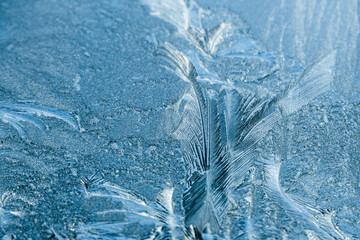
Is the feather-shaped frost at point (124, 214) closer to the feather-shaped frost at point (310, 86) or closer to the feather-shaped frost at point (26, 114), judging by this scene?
the feather-shaped frost at point (26, 114)

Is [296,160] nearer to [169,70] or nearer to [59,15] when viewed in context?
[169,70]

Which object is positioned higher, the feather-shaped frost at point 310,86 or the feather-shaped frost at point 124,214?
the feather-shaped frost at point 310,86

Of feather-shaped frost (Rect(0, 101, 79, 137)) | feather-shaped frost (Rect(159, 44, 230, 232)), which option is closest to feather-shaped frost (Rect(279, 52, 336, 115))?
feather-shaped frost (Rect(159, 44, 230, 232))

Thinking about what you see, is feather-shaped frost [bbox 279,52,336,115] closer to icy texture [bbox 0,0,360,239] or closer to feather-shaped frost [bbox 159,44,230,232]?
icy texture [bbox 0,0,360,239]

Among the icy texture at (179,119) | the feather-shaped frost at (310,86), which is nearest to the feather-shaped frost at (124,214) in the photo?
the icy texture at (179,119)

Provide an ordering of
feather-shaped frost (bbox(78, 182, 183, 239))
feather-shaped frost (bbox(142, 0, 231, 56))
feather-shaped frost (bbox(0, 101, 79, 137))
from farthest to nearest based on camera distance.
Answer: feather-shaped frost (bbox(142, 0, 231, 56)), feather-shaped frost (bbox(0, 101, 79, 137)), feather-shaped frost (bbox(78, 182, 183, 239))

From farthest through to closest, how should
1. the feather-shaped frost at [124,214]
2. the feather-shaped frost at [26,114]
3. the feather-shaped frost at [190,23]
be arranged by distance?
the feather-shaped frost at [190,23] < the feather-shaped frost at [26,114] < the feather-shaped frost at [124,214]

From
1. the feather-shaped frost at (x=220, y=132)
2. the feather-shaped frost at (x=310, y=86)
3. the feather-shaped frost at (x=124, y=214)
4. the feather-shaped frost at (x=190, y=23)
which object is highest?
the feather-shaped frost at (x=190, y=23)

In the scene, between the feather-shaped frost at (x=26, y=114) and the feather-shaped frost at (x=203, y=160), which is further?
the feather-shaped frost at (x=26, y=114)
